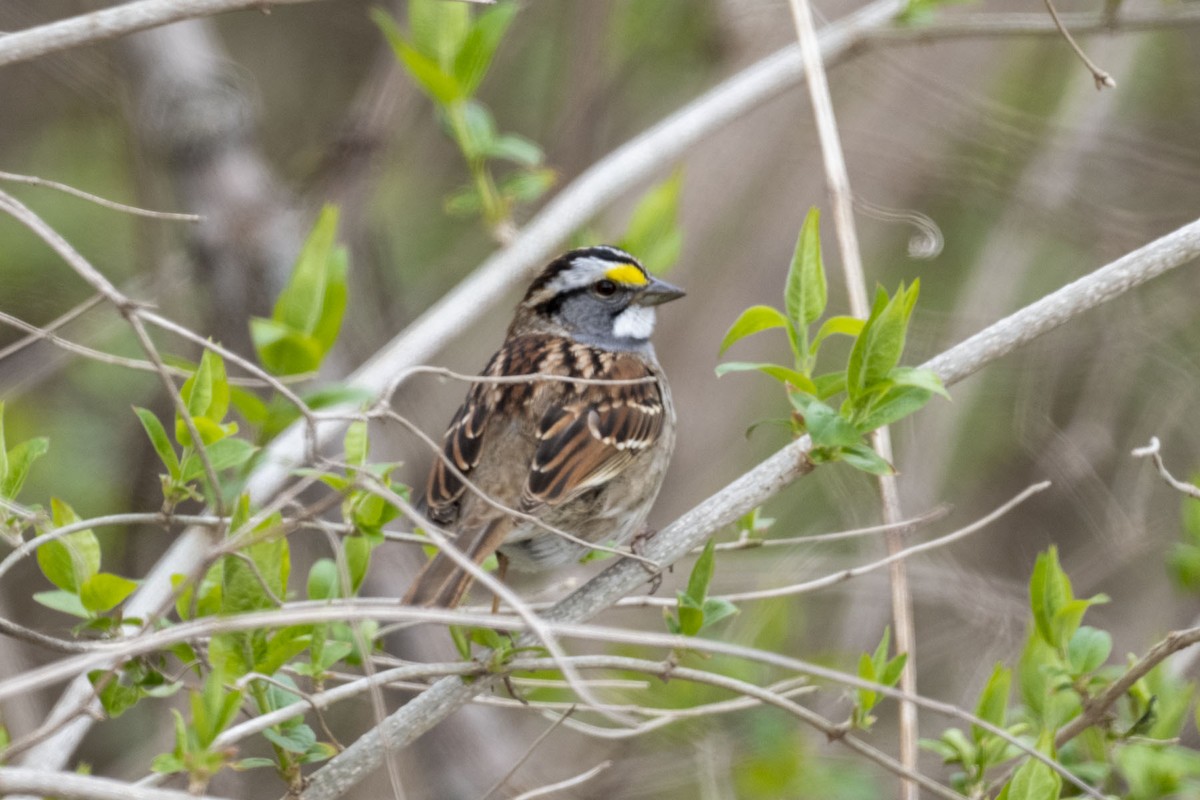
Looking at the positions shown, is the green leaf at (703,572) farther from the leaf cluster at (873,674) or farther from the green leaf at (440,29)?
the green leaf at (440,29)

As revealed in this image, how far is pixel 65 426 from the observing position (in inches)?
217

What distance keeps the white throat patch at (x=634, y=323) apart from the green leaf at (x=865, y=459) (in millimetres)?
1632

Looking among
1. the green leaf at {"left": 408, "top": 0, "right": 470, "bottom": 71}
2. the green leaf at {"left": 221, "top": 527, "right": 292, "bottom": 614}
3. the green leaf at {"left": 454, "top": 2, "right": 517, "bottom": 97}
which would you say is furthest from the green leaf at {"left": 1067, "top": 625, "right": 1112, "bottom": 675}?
the green leaf at {"left": 408, "top": 0, "right": 470, "bottom": 71}

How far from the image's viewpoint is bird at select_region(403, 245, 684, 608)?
3.21 m

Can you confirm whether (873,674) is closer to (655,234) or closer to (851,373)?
(851,373)

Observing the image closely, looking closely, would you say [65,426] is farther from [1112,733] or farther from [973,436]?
[1112,733]

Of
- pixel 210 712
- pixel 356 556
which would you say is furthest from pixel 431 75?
pixel 210 712

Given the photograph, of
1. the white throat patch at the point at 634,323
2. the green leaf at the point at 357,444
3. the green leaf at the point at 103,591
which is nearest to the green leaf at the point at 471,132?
the white throat patch at the point at 634,323

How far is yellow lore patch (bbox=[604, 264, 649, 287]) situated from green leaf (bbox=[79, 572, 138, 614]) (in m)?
1.88

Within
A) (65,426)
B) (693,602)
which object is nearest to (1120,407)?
(693,602)

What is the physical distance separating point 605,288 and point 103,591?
1.97 meters

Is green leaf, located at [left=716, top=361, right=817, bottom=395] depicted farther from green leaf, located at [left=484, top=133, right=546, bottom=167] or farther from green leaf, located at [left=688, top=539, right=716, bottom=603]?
green leaf, located at [left=484, top=133, right=546, bottom=167]

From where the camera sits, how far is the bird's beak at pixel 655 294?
3904 mm

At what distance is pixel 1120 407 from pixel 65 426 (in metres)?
4.18
